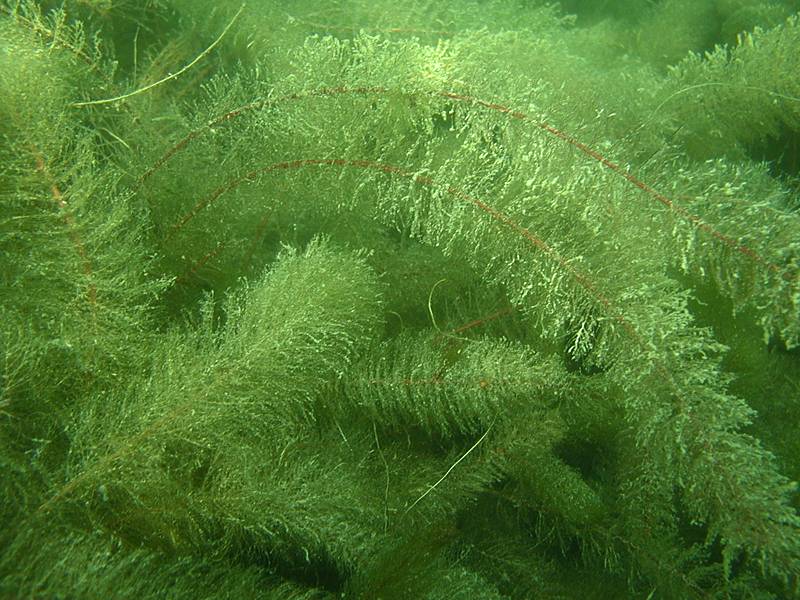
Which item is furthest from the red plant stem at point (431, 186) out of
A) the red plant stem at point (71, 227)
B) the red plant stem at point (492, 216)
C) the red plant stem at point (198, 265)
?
the red plant stem at point (71, 227)

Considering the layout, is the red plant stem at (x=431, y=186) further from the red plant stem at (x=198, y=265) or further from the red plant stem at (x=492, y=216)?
the red plant stem at (x=198, y=265)

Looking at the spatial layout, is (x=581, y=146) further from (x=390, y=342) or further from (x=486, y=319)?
(x=390, y=342)

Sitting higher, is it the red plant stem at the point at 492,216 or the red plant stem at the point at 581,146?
the red plant stem at the point at 581,146

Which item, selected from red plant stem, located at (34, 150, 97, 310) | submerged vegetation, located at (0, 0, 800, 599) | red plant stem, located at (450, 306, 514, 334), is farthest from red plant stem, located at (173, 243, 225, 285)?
red plant stem, located at (450, 306, 514, 334)

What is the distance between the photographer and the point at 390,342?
4.67 ft

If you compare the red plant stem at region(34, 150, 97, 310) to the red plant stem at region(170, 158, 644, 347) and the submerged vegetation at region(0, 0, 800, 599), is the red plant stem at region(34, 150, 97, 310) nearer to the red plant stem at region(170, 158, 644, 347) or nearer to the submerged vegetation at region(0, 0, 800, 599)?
the submerged vegetation at region(0, 0, 800, 599)

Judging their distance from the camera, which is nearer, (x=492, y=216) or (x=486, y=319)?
(x=492, y=216)

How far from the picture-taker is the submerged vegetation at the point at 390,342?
1003 millimetres

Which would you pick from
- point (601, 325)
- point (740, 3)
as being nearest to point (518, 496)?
point (601, 325)

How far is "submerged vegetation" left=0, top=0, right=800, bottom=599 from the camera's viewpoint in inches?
39.5

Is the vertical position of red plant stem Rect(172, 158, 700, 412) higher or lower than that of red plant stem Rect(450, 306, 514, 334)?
higher

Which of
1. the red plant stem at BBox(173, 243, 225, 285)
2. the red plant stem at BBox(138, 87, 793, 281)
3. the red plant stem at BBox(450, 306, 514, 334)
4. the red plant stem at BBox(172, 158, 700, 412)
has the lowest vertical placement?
the red plant stem at BBox(173, 243, 225, 285)

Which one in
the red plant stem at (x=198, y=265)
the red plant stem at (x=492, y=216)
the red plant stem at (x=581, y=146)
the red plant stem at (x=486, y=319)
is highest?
the red plant stem at (x=581, y=146)

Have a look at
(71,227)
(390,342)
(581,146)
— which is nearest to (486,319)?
(390,342)
